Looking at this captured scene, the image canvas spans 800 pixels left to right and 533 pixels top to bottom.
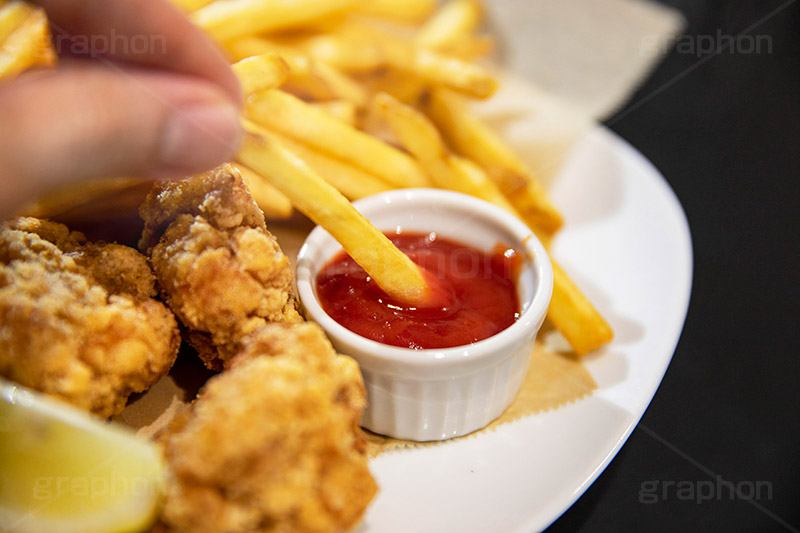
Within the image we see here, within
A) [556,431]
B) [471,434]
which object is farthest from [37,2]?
[556,431]

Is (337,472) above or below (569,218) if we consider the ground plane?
above

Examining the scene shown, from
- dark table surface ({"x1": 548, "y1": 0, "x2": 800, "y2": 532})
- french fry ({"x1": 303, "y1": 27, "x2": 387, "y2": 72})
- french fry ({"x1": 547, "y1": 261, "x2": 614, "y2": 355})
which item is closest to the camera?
dark table surface ({"x1": 548, "y1": 0, "x2": 800, "y2": 532})

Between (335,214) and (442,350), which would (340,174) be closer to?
(335,214)

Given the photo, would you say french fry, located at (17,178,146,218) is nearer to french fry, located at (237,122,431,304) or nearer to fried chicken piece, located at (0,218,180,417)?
fried chicken piece, located at (0,218,180,417)

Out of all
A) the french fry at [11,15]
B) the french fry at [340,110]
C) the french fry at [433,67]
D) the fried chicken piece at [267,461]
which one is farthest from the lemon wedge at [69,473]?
the french fry at [433,67]

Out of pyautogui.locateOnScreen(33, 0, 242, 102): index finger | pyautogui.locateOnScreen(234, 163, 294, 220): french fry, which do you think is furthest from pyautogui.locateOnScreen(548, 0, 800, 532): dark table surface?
pyautogui.locateOnScreen(33, 0, 242, 102): index finger

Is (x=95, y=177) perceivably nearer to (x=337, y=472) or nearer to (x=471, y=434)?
(x=337, y=472)

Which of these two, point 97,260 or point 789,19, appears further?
point 789,19
